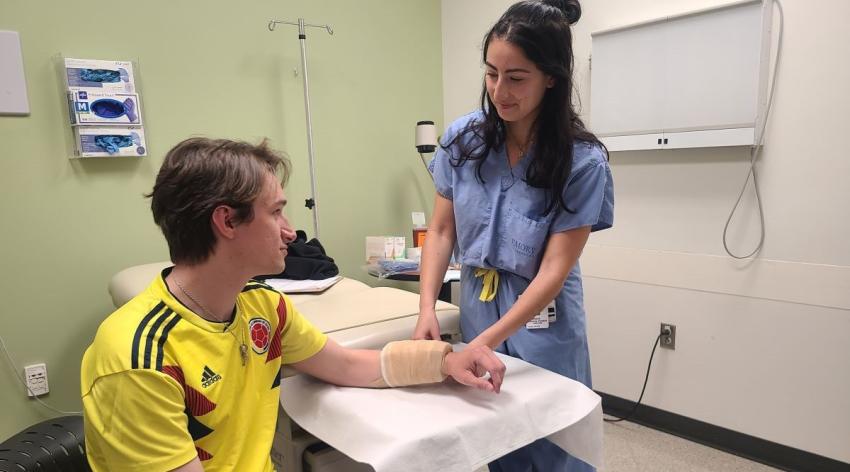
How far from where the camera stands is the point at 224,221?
32.9 inches

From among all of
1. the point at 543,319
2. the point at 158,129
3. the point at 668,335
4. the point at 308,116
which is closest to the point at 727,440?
the point at 668,335

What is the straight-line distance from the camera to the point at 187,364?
2.60ft

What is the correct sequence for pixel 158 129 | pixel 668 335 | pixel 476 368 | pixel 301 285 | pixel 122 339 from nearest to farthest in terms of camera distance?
pixel 122 339
pixel 476 368
pixel 301 285
pixel 158 129
pixel 668 335

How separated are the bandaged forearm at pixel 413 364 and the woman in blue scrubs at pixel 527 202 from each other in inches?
5.1

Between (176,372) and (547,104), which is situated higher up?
(547,104)

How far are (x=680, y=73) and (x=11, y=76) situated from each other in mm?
2377

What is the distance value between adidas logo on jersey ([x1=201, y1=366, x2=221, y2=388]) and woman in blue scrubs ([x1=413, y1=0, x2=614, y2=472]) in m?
0.45

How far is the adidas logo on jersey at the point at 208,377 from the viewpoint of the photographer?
815 millimetres

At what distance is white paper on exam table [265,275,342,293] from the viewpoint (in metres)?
1.62

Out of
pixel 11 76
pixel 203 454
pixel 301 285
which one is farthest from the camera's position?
pixel 11 76

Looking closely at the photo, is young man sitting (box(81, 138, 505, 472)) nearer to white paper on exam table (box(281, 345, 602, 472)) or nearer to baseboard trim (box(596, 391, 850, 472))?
white paper on exam table (box(281, 345, 602, 472))

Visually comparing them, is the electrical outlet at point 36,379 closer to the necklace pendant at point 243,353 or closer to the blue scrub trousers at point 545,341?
the necklace pendant at point 243,353

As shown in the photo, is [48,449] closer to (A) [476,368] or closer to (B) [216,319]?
(B) [216,319]

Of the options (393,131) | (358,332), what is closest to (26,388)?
(358,332)
